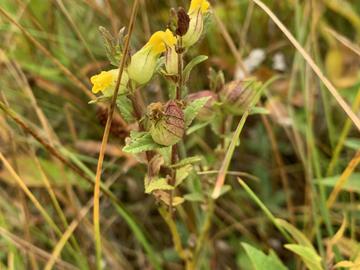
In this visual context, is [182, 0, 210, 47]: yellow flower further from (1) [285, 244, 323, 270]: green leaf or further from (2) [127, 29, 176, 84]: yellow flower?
(1) [285, 244, 323, 270]: green leaf

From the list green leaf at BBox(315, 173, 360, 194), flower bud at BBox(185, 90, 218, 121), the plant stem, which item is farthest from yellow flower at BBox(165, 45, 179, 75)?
green leaf at BBox(315, 173, 360, 194)

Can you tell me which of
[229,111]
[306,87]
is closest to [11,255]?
[229,111]

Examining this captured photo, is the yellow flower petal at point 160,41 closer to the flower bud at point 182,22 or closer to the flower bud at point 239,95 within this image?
the flower bud at point 182,22

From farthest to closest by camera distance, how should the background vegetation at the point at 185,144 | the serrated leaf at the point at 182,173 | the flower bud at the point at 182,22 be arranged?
1. the background vegetation at the point at 185,144
2. the serrated leaf at the point at 182,173
3. the flower bud at the point at 182,22

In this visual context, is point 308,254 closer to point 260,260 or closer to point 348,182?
point 260,260

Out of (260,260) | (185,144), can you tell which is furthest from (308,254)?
(185,144)

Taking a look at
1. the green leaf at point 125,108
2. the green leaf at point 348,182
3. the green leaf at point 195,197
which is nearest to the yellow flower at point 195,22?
the green leaf at point 125,108
